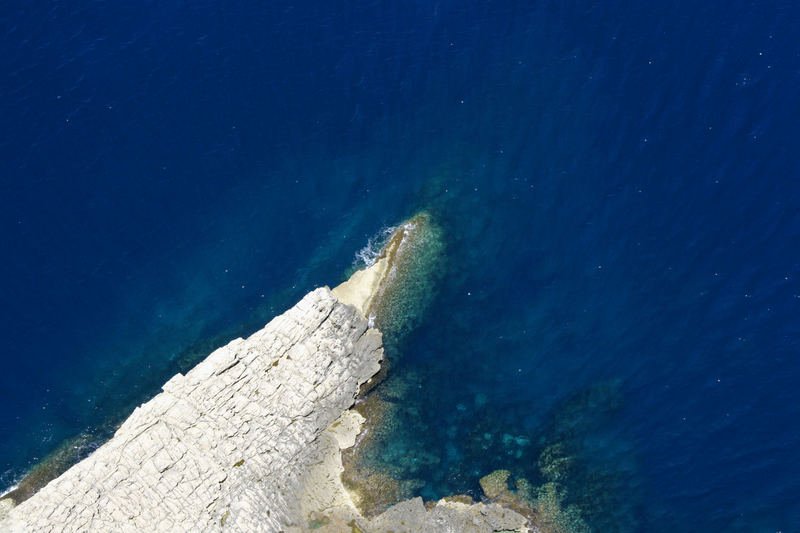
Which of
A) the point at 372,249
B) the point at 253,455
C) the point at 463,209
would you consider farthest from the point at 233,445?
the point at 463,209

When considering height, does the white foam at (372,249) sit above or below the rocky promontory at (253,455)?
above

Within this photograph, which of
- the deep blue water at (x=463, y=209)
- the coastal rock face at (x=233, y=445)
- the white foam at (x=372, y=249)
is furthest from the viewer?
the white foam at (x=372, y=249)

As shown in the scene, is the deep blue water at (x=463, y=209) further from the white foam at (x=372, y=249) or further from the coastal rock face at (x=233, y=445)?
the coastal rock face at (x=233, y=445)

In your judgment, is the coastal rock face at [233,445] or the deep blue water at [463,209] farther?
the deep blue water at [463,209]

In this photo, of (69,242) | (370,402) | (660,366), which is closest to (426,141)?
(370,402)

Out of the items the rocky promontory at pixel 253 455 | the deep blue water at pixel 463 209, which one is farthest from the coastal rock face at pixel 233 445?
the deep blue water at pixel 463 209

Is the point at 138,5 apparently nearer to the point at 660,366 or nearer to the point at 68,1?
the point at 68,1
